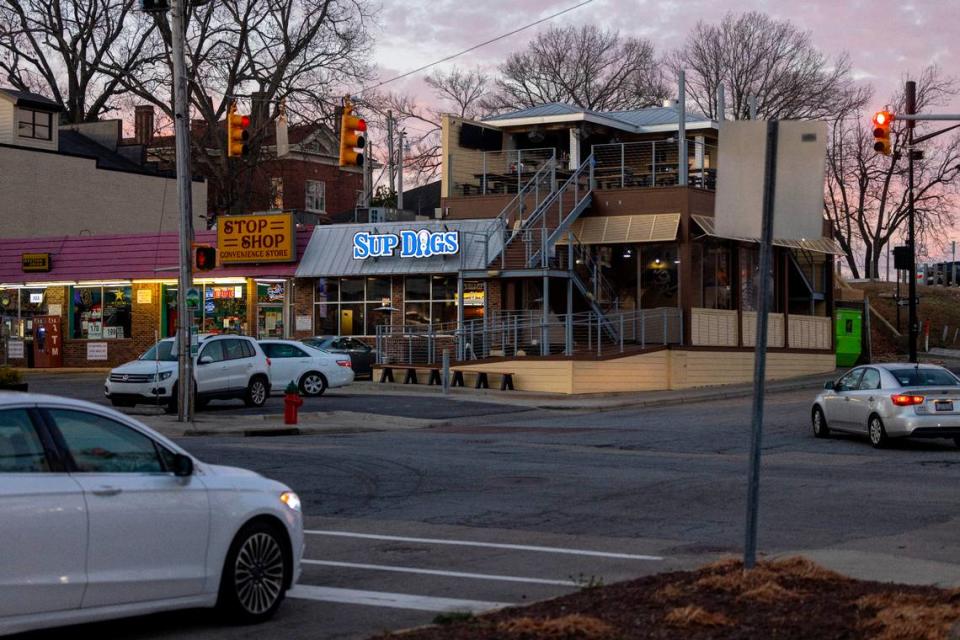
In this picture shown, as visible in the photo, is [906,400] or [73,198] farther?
[73,198]

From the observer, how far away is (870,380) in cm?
2272

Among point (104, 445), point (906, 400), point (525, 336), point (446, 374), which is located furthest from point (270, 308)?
point (104, 445)

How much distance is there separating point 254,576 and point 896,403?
15345 mm

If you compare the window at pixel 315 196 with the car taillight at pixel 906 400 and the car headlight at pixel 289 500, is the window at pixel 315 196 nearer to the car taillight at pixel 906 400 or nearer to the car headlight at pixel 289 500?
the car taillight at pixel 906 400

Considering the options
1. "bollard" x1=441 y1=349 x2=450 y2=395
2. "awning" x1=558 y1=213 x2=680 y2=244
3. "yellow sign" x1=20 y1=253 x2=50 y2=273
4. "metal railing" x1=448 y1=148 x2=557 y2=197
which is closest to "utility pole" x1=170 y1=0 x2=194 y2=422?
"bollard" x1=441 y1=349 x2=450 y2=395

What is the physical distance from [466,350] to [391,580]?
30.2 metres

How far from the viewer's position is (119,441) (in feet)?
26.5

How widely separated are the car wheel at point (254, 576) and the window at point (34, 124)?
163 feet

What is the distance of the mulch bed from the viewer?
286 inches

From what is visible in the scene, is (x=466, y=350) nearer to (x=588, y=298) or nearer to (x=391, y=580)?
(x=588, y=298)

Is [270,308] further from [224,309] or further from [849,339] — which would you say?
[849,339]

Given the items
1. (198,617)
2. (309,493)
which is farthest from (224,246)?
(198,617)

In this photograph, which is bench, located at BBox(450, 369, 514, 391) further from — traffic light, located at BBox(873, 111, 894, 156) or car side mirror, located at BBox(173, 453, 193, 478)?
car side mirror, located at BBox(173, 453, 193, 478)

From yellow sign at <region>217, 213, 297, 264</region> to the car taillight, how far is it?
2768 centimetres
